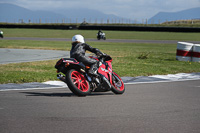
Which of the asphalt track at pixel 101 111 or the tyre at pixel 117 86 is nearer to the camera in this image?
the asphalt track at pixel 101 111

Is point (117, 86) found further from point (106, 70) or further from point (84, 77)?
point (84, 77)

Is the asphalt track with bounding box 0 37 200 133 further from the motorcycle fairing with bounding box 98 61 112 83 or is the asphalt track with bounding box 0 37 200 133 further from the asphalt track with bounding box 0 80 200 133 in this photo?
the motorcycle fairing with bounding box 98 61 112 83

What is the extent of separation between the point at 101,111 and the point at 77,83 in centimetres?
160

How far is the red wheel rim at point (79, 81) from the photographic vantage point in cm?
774

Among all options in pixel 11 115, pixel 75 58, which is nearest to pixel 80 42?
pixel 75 58

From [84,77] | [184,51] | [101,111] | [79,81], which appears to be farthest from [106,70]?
[184,51]

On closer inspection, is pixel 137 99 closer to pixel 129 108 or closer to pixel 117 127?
pixel 129 108

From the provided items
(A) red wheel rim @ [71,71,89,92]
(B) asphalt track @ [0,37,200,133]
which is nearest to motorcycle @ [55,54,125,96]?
(A) red wheel rim @ [71,71,89,92]

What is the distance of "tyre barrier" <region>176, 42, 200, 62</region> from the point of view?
54.7 ft

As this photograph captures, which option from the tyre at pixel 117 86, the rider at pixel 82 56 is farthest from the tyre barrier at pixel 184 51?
the rider at pixel 82 56

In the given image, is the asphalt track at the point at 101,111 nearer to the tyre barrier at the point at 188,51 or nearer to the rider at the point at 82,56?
the rider at the point at 82,56

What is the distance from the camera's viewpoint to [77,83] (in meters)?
7.76

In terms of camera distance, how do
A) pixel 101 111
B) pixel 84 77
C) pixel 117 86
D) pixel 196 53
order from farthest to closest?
pixel 196 53 < pixel 117 86 < pixel 84 77 < pixel 101 111

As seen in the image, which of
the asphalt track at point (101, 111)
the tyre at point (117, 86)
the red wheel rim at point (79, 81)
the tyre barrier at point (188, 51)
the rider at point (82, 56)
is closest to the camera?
the asphalt track at point (101, 111)
